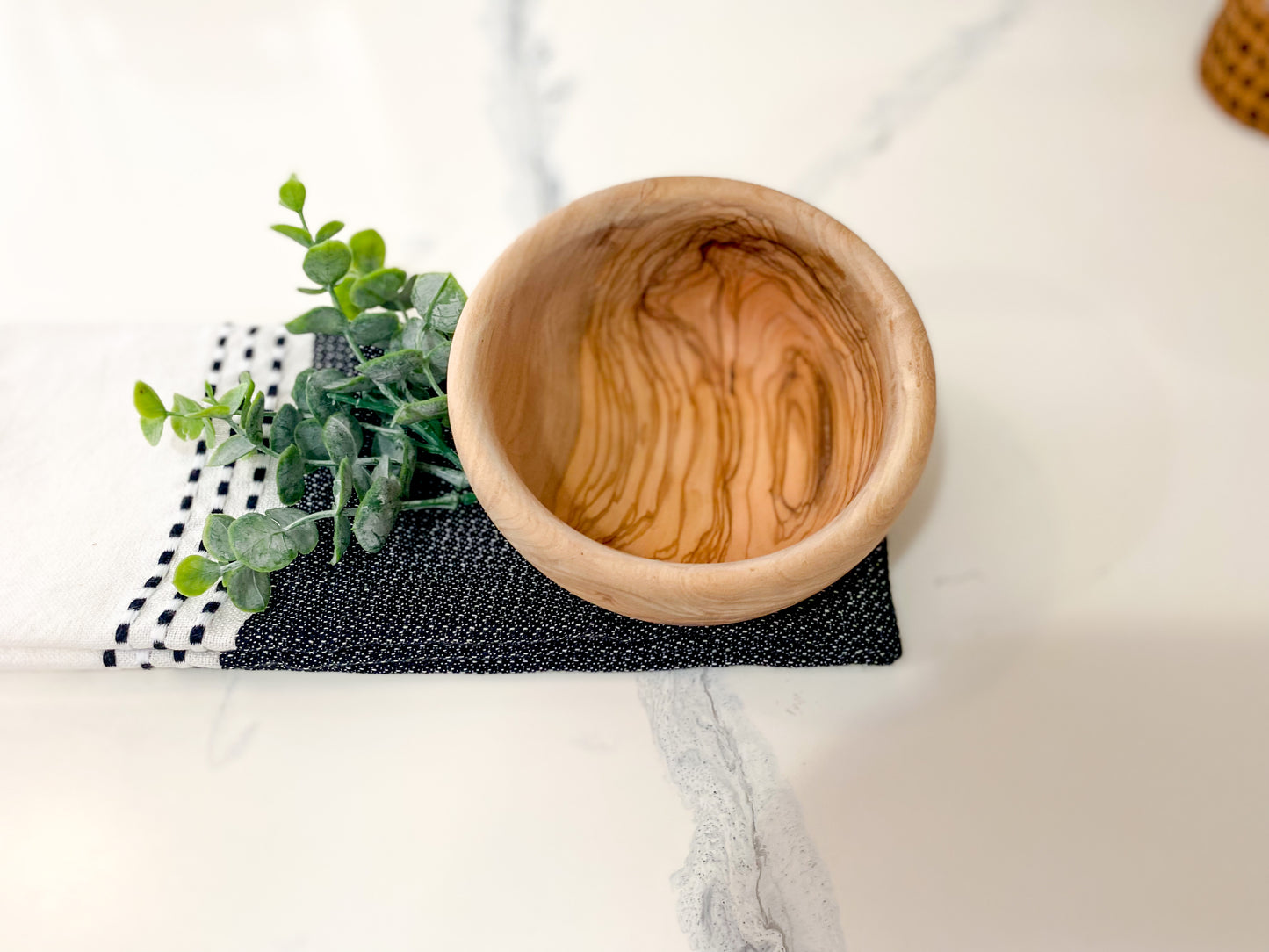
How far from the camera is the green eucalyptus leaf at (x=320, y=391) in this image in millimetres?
426

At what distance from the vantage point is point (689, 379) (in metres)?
0.49

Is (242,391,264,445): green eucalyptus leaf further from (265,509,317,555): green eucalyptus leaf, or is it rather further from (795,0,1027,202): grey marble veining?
(795,0,1027,202): grey marble veining

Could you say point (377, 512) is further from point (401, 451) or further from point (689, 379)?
point (689, 379)

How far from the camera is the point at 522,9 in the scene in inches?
27.8

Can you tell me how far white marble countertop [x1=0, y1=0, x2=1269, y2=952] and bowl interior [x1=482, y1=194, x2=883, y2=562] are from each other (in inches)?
3.2

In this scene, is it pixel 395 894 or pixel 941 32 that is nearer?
pixel 395 894

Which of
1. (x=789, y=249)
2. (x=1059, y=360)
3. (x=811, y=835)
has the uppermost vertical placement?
(x=789, y=249)

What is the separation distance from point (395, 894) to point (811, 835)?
0.18m

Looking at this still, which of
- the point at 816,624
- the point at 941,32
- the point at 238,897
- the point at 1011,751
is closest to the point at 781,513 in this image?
the point at 816,624

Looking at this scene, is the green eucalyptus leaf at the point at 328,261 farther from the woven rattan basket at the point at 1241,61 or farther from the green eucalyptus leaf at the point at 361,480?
the woven rattan basket at the point at 1241,61

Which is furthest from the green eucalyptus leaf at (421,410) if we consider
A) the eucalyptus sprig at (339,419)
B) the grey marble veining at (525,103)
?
the grey marble veining at (525,103)

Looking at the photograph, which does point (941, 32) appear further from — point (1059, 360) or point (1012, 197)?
point (1059, 360)

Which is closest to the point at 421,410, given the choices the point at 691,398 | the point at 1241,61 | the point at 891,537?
the point at 691,398

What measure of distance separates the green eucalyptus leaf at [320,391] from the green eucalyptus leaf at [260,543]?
54mm
